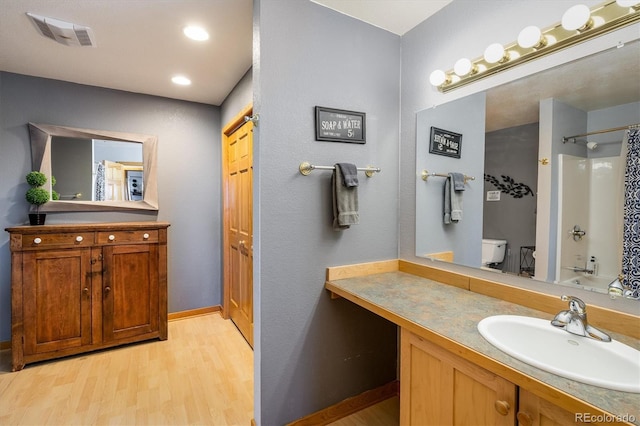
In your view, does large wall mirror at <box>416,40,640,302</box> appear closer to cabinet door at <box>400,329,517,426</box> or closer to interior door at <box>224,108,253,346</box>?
cabinet door at <box>400,329,517,426</box>

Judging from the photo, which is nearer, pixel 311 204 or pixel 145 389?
pixel 311 204

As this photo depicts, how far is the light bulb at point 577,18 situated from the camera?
1.06 meters

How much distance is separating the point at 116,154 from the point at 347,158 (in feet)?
7.89

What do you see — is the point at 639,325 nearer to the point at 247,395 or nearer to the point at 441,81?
the point at 441,81

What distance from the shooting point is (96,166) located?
2730mm

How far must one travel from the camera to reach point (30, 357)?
2227mm

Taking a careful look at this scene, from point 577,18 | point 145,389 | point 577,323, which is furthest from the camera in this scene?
point 145,389

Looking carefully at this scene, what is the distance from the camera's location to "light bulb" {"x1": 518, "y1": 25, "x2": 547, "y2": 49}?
3.93 ft

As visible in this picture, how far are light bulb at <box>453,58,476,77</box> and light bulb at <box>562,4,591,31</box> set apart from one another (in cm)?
40

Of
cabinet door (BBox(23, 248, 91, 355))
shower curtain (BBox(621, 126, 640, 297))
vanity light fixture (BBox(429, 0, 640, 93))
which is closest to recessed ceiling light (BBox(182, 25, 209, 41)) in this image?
vanity light fixture (BBox(429, 0, 640, 93))

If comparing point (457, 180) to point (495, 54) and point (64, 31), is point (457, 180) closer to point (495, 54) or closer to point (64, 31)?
point (495, 54)

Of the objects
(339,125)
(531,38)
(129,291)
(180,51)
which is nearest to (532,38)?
(531,38)

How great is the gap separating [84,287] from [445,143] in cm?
294

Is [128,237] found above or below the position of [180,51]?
below
